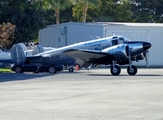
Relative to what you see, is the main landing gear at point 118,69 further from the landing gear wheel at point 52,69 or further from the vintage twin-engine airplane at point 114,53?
the landing gear wheel at point 52,69

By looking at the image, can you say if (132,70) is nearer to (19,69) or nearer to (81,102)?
(19,69)

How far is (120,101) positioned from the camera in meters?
17.2

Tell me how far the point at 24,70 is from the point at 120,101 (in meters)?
21.5

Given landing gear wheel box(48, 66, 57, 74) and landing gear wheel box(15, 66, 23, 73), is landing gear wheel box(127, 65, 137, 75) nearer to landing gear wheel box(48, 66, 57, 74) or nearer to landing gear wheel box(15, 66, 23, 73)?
landing gear wheel box(48, 66, 57, 74)

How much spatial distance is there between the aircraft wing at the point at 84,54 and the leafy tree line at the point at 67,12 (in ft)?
54.1

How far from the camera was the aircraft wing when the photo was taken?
112ft

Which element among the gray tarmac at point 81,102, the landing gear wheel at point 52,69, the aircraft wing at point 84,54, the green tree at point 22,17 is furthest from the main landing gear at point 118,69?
the green tree at point 22,17

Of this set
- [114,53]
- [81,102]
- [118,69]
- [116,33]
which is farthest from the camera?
[116,33]

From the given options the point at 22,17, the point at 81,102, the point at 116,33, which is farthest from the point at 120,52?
the point at 22,17

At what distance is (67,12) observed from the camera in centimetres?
7962

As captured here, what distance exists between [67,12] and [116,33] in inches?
1129

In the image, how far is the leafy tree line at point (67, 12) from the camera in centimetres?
5078

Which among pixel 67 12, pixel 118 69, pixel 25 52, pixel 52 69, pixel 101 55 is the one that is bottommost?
pixel 52 69

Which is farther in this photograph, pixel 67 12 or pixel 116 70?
pixel 67 12
